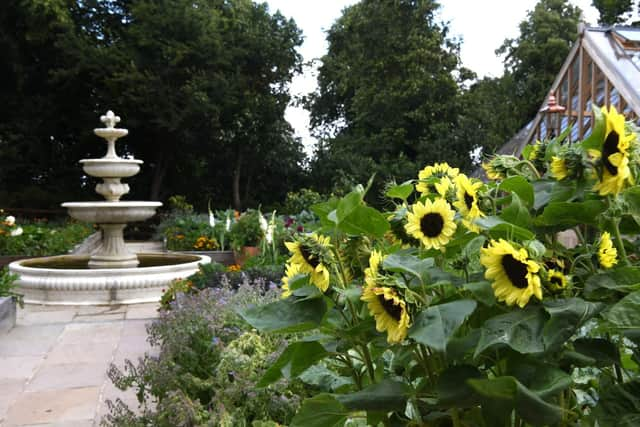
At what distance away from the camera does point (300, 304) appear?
913 millimetres

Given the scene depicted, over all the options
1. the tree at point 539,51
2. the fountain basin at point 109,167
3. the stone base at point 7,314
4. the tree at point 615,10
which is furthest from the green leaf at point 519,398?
the tree at point 615,10

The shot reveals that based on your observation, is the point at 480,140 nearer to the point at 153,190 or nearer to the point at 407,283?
the point at 153,190

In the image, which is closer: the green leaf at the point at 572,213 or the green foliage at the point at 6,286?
the green leaf at the point at 572,213

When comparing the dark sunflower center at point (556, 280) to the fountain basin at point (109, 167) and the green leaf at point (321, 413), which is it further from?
the fountain basin at point (109, 167)

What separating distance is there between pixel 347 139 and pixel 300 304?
2003 cm

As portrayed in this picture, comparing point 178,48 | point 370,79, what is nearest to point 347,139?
point 370,79

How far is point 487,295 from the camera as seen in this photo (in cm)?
84

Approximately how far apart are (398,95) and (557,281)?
63.7 ft

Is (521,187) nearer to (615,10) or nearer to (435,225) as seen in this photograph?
(435,225)

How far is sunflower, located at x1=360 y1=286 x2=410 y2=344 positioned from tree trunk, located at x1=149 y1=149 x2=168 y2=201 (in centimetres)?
1817

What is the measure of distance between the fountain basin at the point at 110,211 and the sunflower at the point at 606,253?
24.6ft

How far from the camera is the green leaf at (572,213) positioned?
862mm

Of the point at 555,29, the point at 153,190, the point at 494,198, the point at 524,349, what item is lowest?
the point at 153,190

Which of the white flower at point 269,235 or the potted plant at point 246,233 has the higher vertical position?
the white flower at point 269,235
